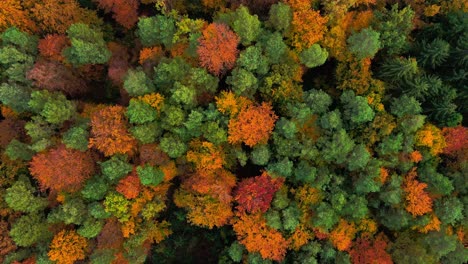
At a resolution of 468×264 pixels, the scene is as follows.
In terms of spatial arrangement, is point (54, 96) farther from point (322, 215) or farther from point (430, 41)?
point (430, 41)

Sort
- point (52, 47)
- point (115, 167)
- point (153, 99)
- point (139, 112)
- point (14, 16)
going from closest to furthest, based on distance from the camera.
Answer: point (139, 112) < point (115, 167) < point (153, 99) < point (52, 47) < point (14, 16)

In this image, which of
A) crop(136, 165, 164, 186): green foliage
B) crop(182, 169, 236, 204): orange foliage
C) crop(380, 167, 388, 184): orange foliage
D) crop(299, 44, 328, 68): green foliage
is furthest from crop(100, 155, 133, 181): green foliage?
crop(380, 167, 388, 184): orange foliage

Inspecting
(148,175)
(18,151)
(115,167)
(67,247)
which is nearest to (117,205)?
(115,167)

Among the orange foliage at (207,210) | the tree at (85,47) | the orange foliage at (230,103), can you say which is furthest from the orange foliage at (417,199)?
the tree at (85,47)

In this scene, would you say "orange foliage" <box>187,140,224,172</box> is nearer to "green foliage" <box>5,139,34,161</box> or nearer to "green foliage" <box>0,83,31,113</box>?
"green foliage" <box>5,139,34,161</box>

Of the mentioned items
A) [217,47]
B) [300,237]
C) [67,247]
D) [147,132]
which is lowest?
[67,247]

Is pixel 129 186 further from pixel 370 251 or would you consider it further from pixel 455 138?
pixel 455 138

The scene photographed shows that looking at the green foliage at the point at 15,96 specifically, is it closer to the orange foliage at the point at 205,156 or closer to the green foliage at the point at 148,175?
the green foliage at the point at 148,175
